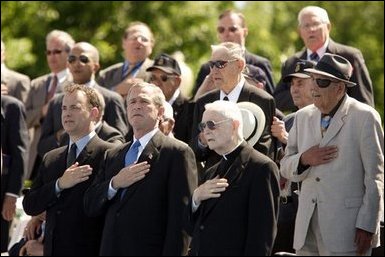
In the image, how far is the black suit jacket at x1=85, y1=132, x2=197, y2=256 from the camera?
984cm

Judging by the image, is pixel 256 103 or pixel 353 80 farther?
pixel 353 80

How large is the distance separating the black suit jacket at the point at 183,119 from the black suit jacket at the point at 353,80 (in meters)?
0.95

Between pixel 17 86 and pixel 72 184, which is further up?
pixel 17 86

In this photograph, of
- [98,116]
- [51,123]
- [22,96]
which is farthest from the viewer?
[22,96]

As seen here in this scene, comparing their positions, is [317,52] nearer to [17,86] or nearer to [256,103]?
[256,103]

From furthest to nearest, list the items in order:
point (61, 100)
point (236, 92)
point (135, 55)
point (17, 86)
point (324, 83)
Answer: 1. point (17, 86)
2. point (135, 55)
3. point (61, 100)
4. point (236, 92)
5. point (324, 83)

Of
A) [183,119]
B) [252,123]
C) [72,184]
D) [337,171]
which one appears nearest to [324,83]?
[337,171]

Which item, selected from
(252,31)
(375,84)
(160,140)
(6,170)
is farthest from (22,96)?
(375,84)

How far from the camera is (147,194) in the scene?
9.93 m

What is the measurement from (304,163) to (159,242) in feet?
4.19

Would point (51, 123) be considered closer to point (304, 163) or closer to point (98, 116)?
point (98, 116)

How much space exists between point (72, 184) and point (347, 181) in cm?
228

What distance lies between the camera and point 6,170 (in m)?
14.3

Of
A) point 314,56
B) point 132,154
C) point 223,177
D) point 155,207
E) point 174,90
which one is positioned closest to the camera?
point 223,177
